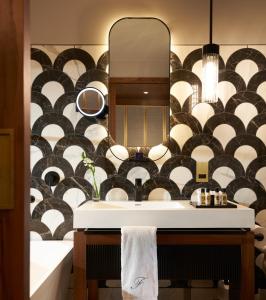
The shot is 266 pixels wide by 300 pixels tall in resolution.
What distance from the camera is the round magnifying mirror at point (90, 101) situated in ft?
7.31

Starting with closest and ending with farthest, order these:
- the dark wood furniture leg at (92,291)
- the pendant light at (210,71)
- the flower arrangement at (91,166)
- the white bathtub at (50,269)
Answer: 1. the white bathtub at (50,269)
2. the pendant light at (210,71)
3. the dark wood furniture leg at (92,291)
4. the flower arrangement at (91,166)

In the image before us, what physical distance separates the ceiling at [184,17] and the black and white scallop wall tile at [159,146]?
0.08 m

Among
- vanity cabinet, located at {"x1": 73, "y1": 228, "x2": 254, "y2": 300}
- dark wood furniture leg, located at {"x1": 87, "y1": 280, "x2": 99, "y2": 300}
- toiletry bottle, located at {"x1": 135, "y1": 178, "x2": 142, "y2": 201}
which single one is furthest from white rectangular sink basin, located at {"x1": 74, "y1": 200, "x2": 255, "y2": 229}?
dark wood furniture leg, located at {"x1": 87, "y1": 280, "x2": 99, "y2": 300}

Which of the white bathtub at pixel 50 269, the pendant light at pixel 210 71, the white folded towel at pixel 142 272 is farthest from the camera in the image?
the pendant light at pixel 210 71

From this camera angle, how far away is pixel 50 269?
1669 mm

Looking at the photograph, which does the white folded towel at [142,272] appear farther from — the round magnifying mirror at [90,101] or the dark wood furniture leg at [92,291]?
the round magnifying mirror at [90,101]

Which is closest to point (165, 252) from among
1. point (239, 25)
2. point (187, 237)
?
point (187, 237)

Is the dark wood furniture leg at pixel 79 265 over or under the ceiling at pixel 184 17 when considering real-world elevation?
under

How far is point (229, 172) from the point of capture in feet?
7.45

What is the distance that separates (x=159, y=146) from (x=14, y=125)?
1.61 metres

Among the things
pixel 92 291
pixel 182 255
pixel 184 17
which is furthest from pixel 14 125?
pixel 184 17

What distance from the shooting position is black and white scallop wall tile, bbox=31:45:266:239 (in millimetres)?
2268

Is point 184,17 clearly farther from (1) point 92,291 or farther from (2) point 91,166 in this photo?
(1) point 92,291

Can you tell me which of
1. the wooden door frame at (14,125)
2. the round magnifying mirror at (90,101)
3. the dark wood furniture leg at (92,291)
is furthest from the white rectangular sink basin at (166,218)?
the wooden door frame at (14,125)
